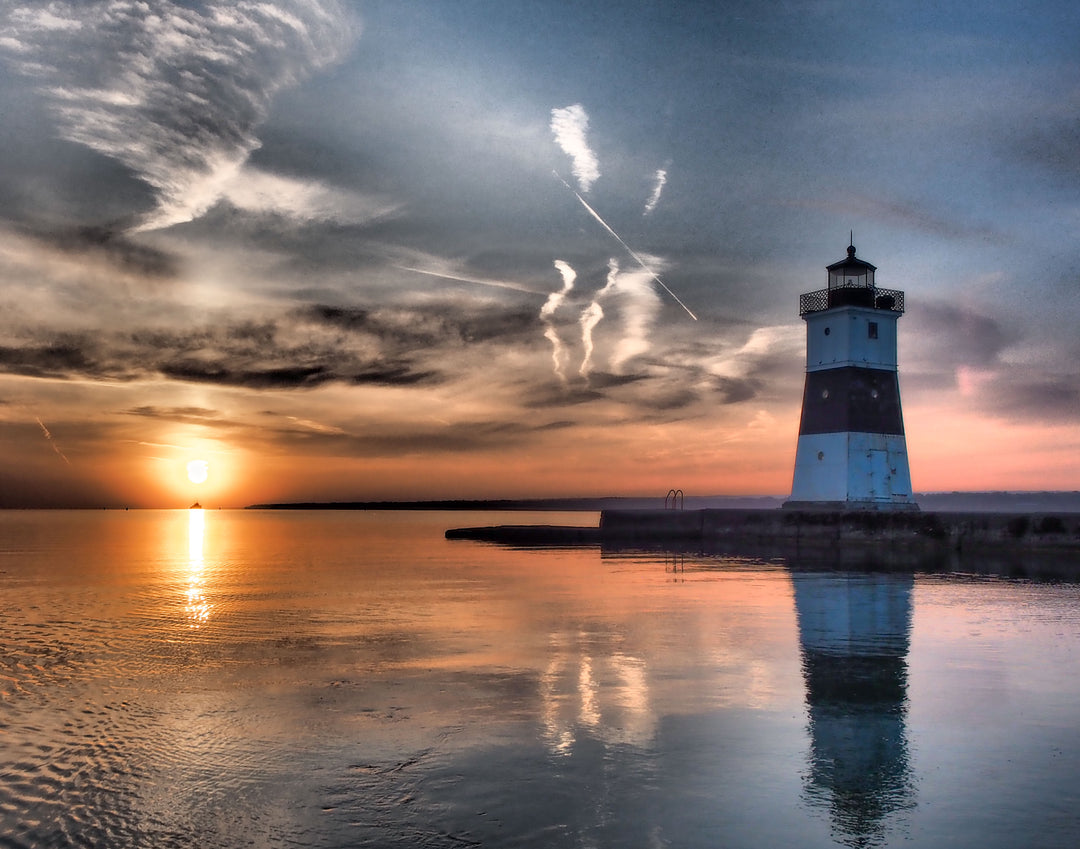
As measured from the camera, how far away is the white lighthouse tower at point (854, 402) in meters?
39.7

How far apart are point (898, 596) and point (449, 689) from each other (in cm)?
1453

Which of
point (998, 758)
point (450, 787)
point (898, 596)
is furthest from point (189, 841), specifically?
point (898, 596)

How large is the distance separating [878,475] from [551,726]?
34101 mm

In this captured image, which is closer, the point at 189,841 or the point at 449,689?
the point at 189,841

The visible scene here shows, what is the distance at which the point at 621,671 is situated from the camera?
40.8 feet

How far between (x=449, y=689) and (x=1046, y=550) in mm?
33278

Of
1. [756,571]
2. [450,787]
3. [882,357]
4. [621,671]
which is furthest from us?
[882,357]

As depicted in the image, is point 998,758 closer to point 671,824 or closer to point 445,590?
point 671,824

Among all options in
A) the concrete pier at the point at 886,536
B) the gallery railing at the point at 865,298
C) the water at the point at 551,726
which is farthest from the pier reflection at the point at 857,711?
the gallery railing at the point at 865,298

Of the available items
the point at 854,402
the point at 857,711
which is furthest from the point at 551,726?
the point at 854,402

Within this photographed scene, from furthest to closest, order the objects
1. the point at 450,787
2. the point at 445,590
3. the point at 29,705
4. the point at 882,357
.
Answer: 1. the point at 882,357
2. the point at 445,590
3. the point at 29,705
4. the point at 450,787

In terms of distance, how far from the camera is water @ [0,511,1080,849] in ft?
21.5

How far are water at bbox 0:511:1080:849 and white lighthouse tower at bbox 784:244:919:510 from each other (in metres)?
19.3

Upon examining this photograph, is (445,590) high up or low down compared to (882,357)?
down
